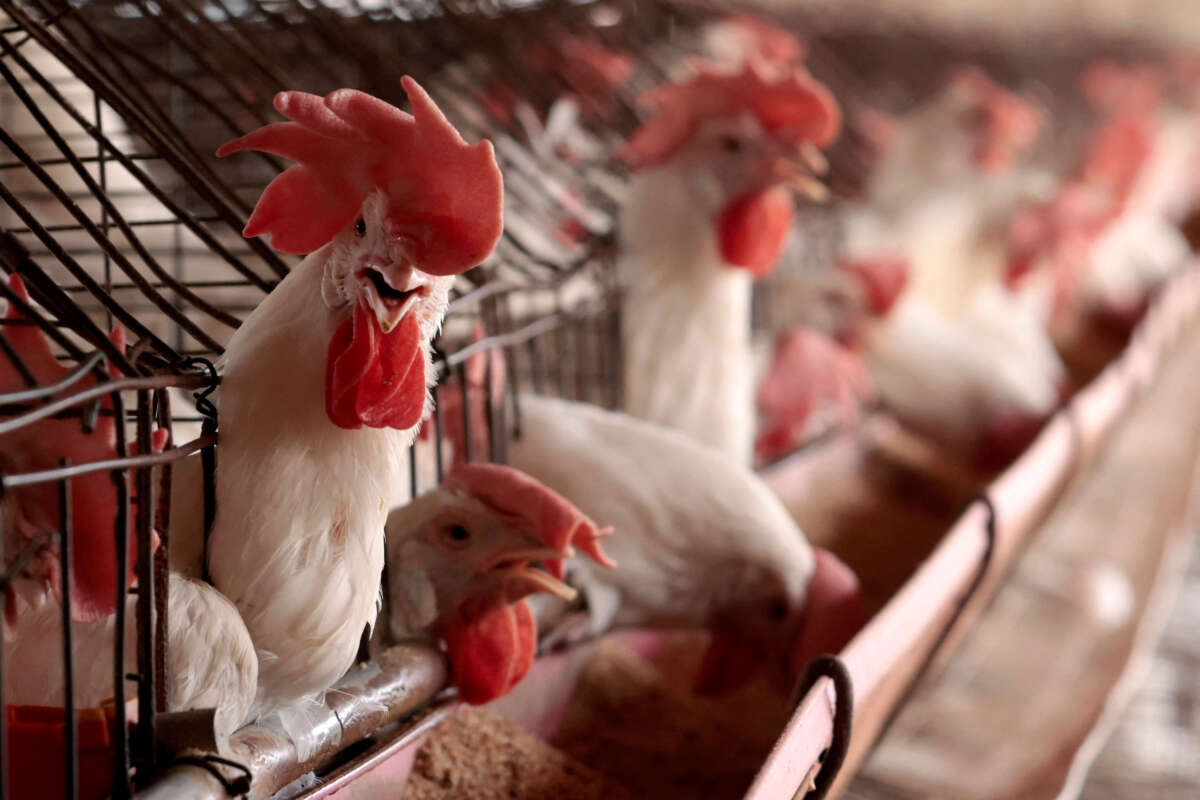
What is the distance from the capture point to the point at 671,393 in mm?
1303

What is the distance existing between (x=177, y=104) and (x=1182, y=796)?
4.67 ft

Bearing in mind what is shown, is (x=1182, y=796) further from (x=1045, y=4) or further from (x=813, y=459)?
(x=1045, y=4)

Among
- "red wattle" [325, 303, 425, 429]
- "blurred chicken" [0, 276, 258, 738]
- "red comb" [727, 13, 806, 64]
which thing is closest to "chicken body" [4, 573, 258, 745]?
"blurred chicken" [0, 276, 258, 738]

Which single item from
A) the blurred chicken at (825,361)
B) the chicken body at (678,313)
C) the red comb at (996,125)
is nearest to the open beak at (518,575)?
the chicken body at (678,313)

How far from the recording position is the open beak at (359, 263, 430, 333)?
575 mm

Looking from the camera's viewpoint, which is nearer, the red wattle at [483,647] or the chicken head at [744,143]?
the red wattle at [483,647]

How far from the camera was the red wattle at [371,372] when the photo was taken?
22.8 inches

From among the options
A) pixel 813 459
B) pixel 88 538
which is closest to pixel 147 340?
pixel 88 538

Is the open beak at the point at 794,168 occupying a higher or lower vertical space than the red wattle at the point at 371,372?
higher

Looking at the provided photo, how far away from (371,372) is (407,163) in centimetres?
11

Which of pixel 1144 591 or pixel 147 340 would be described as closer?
pixel 147 340

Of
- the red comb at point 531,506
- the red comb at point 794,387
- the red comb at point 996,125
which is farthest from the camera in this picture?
the red comb at point 996,125

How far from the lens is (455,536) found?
0.78 m

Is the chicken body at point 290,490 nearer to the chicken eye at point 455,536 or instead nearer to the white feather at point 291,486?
the white feather at point 291,486
